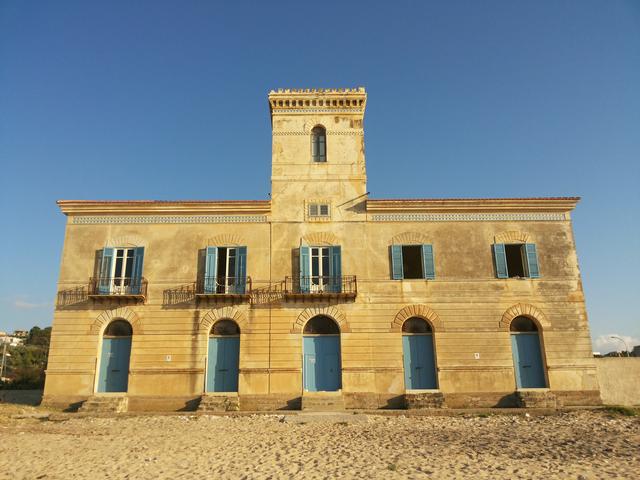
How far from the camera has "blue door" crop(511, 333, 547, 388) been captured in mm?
19188

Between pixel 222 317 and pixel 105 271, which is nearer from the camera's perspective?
pixel 222 317

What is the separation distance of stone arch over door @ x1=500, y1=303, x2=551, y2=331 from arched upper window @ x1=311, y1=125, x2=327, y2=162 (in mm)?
10017

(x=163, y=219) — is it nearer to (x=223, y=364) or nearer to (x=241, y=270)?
(x=241, y=270)

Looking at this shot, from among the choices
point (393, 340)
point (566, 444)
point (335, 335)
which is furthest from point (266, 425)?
point (566, 444)

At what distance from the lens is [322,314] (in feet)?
64.5

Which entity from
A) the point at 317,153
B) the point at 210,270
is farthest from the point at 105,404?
the point at 317,153

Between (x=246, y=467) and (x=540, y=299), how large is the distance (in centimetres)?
1445

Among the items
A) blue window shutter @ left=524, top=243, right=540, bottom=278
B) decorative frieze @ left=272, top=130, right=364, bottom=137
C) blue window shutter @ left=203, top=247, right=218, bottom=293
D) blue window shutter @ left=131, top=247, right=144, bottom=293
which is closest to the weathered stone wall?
blue window shutter @ left=524, top=243, right=540, bottom=278

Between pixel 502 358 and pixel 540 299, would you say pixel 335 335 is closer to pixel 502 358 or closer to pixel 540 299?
pixel 502 358

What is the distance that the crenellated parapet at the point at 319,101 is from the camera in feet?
73.8

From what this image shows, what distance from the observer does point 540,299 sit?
1997 cm

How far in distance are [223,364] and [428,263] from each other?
9.15m

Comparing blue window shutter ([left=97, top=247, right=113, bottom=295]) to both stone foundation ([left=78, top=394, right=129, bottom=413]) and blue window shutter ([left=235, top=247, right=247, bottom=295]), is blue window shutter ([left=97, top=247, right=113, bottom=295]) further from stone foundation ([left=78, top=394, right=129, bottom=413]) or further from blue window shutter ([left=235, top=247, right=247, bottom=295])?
blue window shutter ([left=235, top=247, right=247, bottom=295])

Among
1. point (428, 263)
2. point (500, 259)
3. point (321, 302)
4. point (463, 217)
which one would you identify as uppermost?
point (463, 217)
